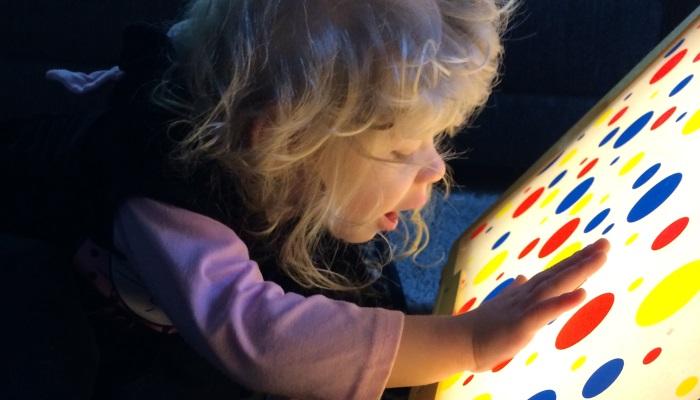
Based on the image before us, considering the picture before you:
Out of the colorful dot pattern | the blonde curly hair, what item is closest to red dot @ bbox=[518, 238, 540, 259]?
the colorful dot pattern

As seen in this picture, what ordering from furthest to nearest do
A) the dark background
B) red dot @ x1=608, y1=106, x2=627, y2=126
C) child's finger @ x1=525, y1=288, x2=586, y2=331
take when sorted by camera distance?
the dark background < red dot @ x1=608, y1=106, x2=627, y2=126 < child's finger @ x1=525, y1=288, x2=586, y2=331

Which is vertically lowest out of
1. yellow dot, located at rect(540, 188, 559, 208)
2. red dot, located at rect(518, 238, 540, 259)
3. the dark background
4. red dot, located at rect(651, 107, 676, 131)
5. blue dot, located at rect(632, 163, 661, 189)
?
the dark background

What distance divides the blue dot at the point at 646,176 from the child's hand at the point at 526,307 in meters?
0.06

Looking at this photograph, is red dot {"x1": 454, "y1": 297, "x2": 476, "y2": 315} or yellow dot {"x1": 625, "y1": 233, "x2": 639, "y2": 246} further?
red dot {"x1": 454, "y1": 297, "x2": 476, "y2": 315}

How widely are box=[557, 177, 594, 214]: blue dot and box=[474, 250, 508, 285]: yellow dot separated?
51 millimetres

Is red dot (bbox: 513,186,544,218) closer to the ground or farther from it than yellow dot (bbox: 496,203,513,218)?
farther from it

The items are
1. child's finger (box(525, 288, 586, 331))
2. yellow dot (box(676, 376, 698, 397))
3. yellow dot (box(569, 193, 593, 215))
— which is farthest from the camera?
yellow dot (box(569, 193, 593, 215))

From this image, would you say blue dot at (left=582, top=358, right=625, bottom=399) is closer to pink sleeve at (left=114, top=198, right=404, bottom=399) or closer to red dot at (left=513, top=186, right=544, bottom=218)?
pink sleeve at (left=114, top=198, right=404, bottom=399)

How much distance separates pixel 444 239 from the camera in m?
1.18

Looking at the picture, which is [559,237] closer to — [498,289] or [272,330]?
[498,289]

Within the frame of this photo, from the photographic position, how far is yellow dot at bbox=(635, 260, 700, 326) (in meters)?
0.33

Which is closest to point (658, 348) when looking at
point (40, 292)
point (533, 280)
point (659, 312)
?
point (659, 312)

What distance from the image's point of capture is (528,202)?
0.61 metres

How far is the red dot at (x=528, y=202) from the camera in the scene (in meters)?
0.60
